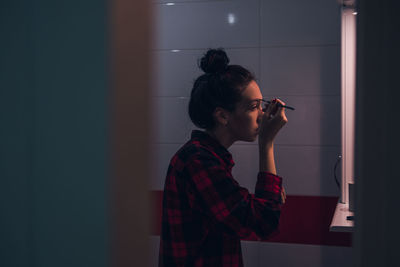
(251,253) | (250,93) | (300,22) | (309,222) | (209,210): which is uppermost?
(300,22)

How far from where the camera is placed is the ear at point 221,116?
1.08m

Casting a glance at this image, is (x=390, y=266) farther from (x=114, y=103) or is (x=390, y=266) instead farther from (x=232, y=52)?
(x=232, y=52)

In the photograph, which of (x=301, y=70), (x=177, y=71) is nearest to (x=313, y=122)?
(x=301, y=70)

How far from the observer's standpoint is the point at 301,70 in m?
2.09

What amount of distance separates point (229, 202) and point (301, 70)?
1380 millimetres

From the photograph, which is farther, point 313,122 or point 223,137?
point 313,122

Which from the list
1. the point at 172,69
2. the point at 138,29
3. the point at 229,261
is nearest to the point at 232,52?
the point at 172,69

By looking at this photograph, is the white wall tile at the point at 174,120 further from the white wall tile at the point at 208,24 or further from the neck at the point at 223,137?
the neck at the point at 223,137

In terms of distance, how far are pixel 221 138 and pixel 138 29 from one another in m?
0.78

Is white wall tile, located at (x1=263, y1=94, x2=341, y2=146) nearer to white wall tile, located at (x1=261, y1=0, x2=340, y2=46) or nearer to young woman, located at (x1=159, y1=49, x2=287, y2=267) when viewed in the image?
white wall tile, located at (x1=261, y1=0, x2=340, y2=46)

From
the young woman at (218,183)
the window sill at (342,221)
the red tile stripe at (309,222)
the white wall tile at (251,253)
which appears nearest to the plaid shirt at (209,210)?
the young woman at (218,183)

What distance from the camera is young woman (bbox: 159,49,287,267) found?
91 centimetres

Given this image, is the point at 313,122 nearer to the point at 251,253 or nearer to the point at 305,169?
the point at 305,169

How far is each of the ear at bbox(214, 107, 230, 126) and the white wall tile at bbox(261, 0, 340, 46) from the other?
118cm
